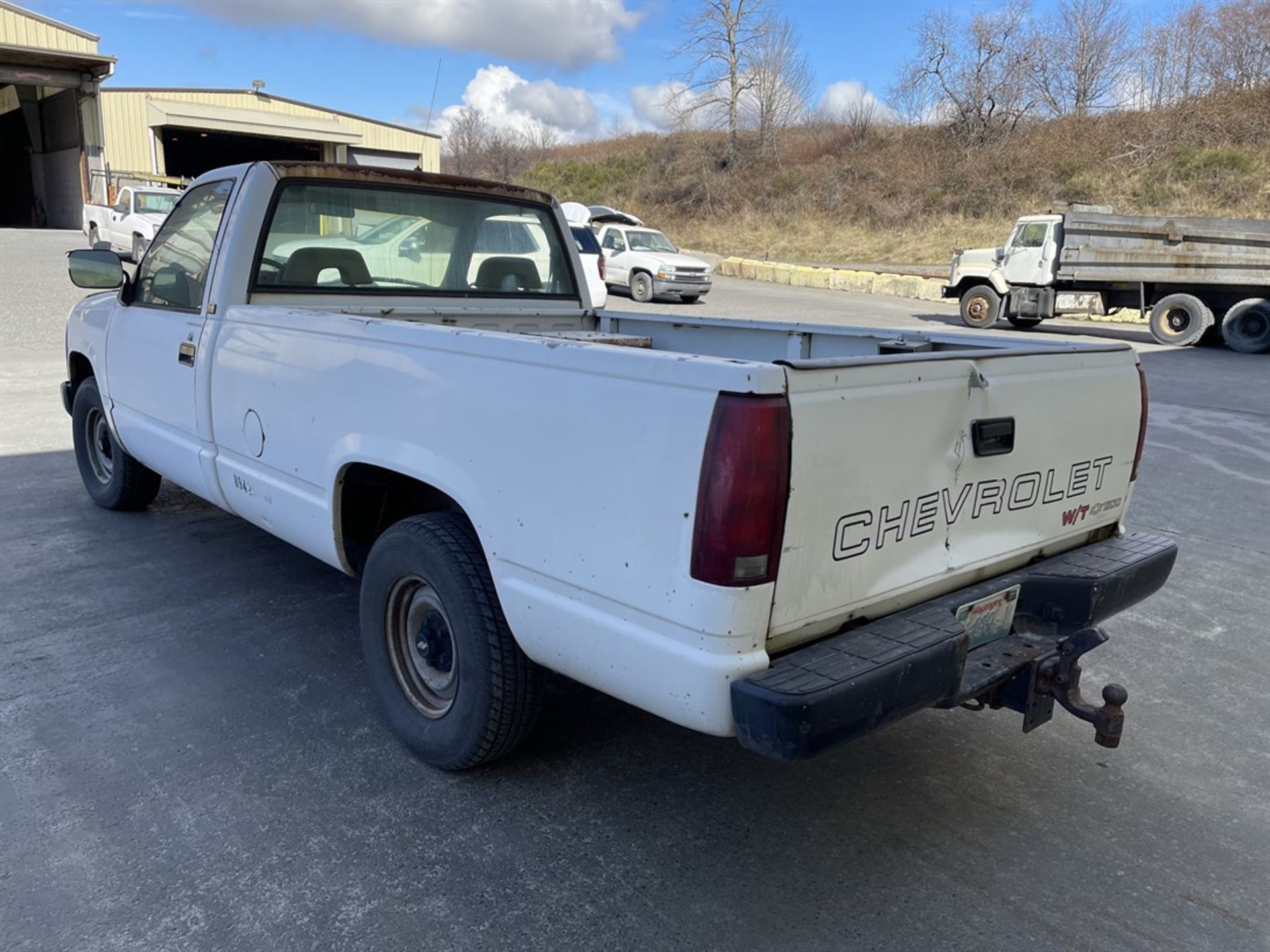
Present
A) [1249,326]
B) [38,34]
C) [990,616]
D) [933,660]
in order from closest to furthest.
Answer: [933,660] → [990,616] → [1249,326] → [38,34]

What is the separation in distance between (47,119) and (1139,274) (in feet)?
138

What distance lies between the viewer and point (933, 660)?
93.7 inches

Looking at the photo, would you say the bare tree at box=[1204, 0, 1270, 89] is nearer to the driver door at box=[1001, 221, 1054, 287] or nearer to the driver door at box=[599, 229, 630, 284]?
the driver door at box=[1001, 221, 1054, 287]

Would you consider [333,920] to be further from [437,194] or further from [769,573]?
[437,194]

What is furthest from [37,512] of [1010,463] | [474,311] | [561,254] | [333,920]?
[1010,463]

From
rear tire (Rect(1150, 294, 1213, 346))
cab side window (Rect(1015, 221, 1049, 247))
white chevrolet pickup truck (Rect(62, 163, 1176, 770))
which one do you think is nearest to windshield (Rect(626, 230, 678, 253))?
cab side window (Rect(1015, 221, 1049, 247))

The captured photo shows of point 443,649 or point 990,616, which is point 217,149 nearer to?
point 443,649

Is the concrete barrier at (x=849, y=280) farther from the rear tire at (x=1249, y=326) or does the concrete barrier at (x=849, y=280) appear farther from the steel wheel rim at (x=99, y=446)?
the steel wheel rim at (x=99, y=446)

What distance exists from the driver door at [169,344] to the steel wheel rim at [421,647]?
1.51m

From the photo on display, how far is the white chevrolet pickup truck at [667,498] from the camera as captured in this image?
2.22 metres

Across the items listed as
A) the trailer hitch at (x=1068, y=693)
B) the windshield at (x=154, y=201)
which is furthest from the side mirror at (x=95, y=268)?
the windshield at (x=154, y=201)

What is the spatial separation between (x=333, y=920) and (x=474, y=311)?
294cm

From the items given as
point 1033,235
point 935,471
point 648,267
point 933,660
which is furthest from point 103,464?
point 1033,235

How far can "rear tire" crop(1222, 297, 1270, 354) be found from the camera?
1689cm
